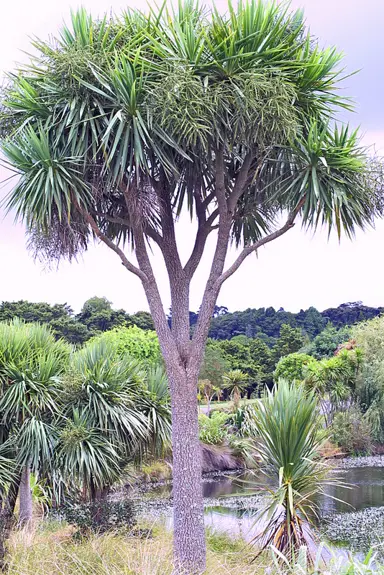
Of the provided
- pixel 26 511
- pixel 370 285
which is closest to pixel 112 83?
pixel 26 511

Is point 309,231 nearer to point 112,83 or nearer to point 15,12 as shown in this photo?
point 112,83

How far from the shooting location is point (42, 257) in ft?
27.7

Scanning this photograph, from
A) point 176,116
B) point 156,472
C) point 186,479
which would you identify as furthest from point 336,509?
point 176,116

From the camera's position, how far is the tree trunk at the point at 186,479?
6.64 metres

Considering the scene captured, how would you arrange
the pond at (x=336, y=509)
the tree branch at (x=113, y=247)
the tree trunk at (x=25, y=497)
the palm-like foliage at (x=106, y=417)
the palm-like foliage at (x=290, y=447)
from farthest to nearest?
the pond at (x=336, y=509), the tree trunk at (x=25, y=497), the palm-like foliage at (x=106, y=417), the tree branch at (x=113, y=247), the palm-like foliage at (x=290, y=447)

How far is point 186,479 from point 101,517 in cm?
171

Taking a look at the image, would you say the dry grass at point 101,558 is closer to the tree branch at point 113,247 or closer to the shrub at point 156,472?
the tree branch at point 113,247

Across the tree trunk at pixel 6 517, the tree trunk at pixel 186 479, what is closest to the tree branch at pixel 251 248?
the tree trunk at pixel 186 479

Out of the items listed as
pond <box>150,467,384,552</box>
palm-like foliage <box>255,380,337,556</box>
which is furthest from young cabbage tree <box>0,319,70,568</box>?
palm-like foliage <box>255,380,337,556</box>

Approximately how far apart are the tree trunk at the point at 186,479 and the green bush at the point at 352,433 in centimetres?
1674

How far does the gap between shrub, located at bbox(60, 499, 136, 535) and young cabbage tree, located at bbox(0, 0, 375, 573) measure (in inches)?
54.8

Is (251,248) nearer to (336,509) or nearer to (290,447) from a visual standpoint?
(290,447)

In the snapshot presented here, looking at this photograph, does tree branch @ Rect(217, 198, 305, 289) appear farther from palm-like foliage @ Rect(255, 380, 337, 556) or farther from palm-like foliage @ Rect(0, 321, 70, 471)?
palm-like foliage @ Rect(0, 321, 70, 471)

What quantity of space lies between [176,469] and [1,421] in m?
3.03
